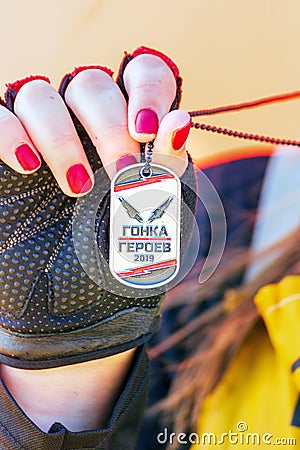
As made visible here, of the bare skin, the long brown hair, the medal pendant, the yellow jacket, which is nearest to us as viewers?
the medal pendant

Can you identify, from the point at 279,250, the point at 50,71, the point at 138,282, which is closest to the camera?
the point at 138,282

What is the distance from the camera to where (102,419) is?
60cm

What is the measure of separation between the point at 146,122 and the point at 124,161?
0.11ft

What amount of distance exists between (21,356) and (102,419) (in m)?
0.13

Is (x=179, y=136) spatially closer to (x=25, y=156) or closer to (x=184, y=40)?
(x=25, y=156)

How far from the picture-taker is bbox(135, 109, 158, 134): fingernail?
1.45 feet

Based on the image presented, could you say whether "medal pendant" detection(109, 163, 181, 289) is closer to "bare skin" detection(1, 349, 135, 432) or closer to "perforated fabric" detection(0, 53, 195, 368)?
"perforated fabric" detection(0, 53, 195, 368)

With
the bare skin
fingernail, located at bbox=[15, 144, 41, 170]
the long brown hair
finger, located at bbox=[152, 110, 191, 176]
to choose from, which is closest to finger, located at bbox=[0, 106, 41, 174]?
fingernail, located at bbox=[15, 144, 41, 170]

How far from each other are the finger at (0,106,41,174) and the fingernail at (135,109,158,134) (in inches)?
3.5

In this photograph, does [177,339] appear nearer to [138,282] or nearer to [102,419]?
[102,419]

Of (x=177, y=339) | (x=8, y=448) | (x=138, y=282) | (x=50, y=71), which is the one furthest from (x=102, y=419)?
(x=50, y=71)

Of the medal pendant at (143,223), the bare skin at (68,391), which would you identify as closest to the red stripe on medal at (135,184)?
the medal pendant at (143,223)

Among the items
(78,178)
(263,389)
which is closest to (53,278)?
(78,178)

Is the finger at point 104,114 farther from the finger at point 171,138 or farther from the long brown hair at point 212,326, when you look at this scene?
the long brown hair at point 212,326
